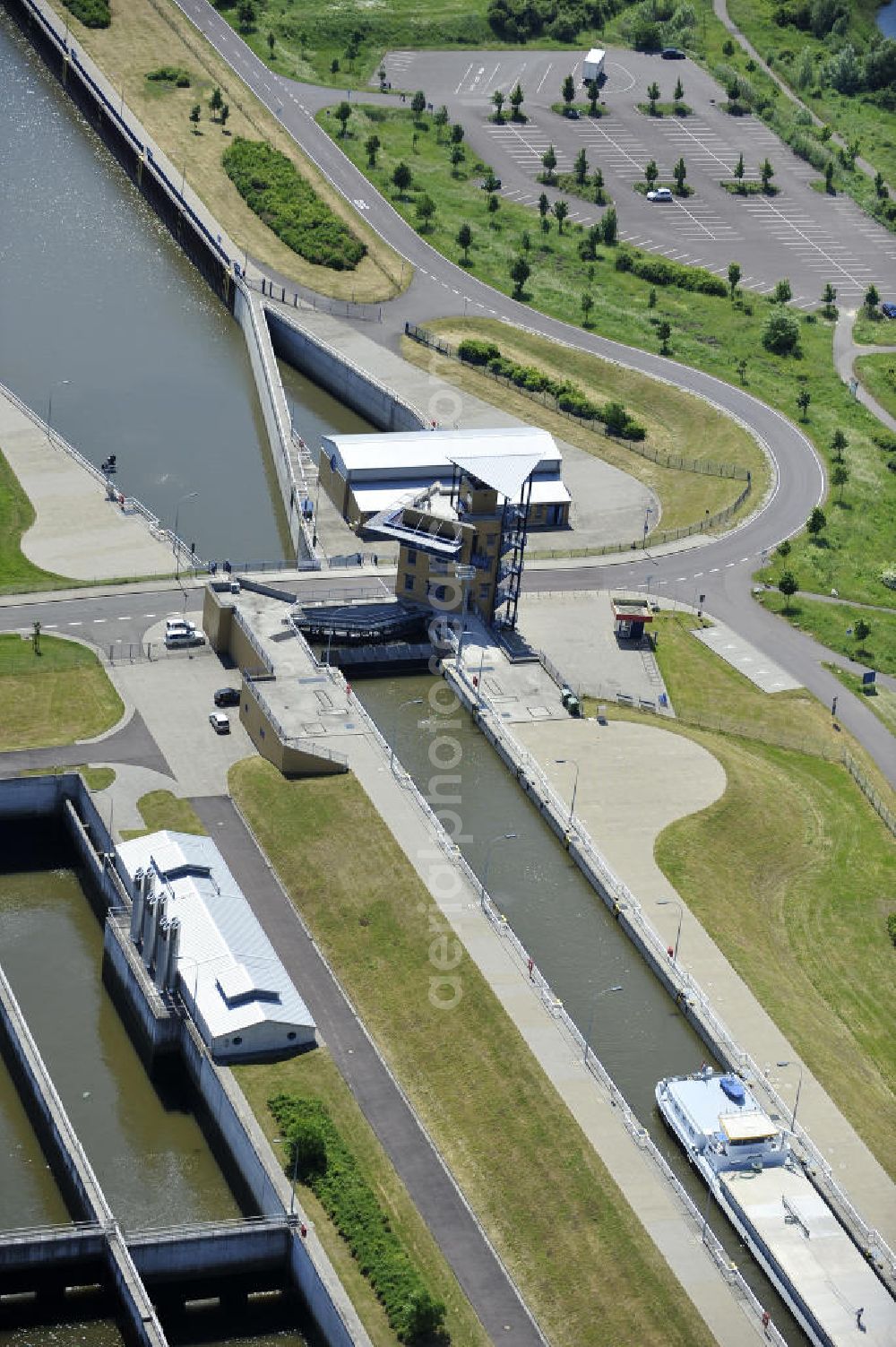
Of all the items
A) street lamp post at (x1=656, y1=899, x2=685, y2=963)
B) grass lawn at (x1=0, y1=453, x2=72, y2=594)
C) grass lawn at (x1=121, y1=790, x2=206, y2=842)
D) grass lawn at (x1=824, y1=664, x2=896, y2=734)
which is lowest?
street lamp post at (x1=656, y1=899, x2=685, y2=963)

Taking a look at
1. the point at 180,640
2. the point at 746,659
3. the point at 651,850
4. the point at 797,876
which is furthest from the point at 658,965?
the point at 180,640

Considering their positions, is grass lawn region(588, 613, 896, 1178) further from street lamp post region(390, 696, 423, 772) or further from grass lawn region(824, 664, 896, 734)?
street lamp post region(390, 696, 423, 772)

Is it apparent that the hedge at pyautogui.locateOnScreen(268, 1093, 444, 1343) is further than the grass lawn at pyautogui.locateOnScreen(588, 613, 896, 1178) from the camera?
No

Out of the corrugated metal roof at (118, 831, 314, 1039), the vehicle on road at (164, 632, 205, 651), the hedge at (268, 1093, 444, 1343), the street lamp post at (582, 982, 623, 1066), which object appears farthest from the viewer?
the vehicle on road at (164, 632, 205, 651)

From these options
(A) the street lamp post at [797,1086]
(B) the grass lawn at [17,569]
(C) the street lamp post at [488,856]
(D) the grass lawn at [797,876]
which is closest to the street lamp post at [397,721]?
(C) the street lamp post at [488,856]

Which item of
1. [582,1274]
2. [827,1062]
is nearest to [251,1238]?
[582,1274]

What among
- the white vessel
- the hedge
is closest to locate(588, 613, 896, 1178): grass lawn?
the white vessel

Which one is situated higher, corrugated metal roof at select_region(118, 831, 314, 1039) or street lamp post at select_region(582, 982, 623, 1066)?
corrugated metal roof at select_region(118, 831, 314, 1039)
